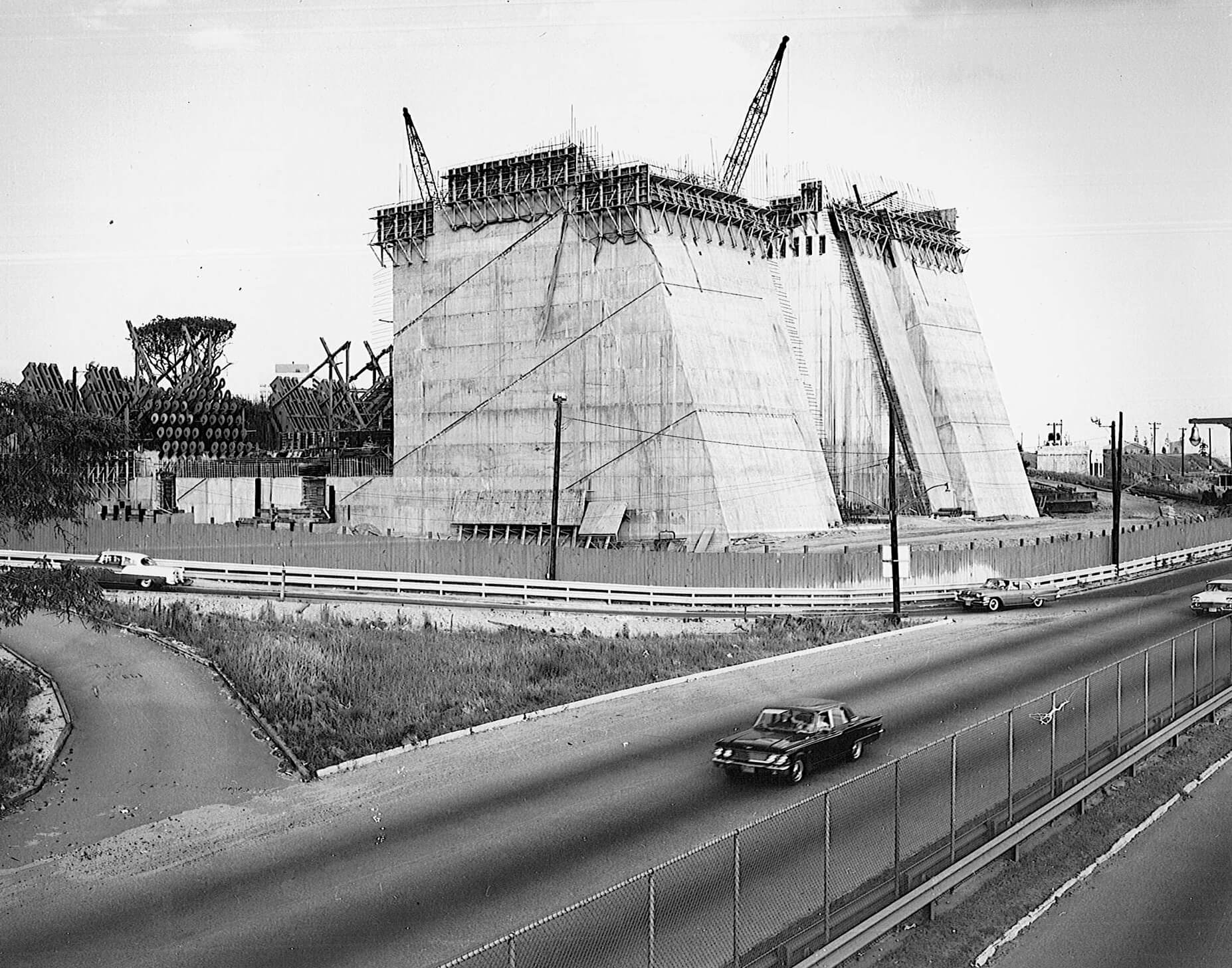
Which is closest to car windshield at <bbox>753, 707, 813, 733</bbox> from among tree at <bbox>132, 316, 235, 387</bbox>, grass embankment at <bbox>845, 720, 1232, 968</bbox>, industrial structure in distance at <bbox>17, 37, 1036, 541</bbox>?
grass embankment at <bbox>845, 720, 1232, 968</bbox>

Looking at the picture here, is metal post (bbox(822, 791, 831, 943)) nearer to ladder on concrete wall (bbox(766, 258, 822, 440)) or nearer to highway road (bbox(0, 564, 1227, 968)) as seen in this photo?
highway road (bbox(0, 564, 1227, 968))

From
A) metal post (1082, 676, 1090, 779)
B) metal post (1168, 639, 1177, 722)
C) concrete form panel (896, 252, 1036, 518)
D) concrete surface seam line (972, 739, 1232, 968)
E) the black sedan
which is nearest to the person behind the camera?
concrete surface seam line (972, 739, 1232, 968)

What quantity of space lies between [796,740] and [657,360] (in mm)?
50972

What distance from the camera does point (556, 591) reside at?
45.6 meters

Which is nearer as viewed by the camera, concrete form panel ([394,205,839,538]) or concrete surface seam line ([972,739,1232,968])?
concrete surface seam line ([972,739,1232,968])

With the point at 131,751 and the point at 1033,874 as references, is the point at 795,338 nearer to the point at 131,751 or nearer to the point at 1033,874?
the point at 131,751

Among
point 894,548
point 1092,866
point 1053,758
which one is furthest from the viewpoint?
point 894,548

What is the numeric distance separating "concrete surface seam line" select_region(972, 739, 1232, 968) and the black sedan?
14.7ft

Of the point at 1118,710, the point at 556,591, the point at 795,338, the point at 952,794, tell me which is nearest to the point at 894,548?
the point at 556,591

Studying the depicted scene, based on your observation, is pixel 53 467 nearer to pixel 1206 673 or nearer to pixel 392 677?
pixel 392 677

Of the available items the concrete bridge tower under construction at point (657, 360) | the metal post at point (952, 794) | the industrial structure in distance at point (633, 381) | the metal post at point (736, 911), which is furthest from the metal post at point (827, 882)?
the concrete bridge tower under construction at point (657, 360)

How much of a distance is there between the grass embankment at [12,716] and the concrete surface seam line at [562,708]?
5192 mm

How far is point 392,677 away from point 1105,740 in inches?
620

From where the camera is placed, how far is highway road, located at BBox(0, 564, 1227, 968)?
14.7m
